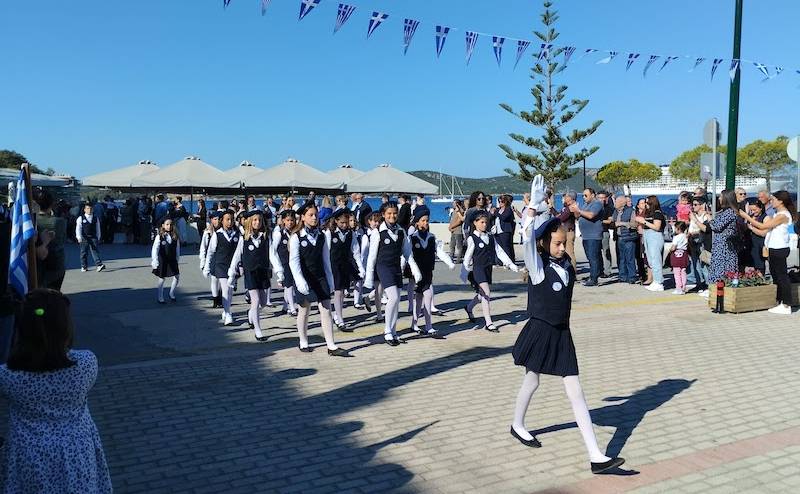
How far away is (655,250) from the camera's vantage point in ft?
44.8

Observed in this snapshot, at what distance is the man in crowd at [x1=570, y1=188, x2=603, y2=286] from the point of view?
45.8ft

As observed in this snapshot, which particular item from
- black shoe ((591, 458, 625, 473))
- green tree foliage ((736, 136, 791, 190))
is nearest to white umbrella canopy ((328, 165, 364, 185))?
black shoe ((591, 458, 625, 473))

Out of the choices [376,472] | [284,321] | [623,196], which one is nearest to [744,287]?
[623,196]

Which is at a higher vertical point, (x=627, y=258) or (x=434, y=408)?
(x=627, y=258)

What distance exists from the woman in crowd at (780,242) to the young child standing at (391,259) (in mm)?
5486

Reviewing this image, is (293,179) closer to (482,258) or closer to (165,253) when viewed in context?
(165,253)

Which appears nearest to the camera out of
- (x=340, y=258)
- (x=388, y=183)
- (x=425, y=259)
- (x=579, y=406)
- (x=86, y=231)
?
(x=579, y=406)

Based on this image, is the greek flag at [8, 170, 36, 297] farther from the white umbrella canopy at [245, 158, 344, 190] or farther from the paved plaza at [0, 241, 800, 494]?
the white umbrella canopy at [245, 158, 344, 190]

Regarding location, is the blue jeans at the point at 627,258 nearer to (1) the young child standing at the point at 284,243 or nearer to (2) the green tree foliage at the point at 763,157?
(1) the young child standing at the point at 284,243

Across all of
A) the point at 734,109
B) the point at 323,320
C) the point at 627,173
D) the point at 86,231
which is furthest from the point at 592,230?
the point at 627,173

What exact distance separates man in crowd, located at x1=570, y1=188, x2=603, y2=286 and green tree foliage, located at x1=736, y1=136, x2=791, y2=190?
76669 mm

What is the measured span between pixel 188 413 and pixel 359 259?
540 centimetres

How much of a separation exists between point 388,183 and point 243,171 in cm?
704

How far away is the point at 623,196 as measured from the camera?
14.5 meters
